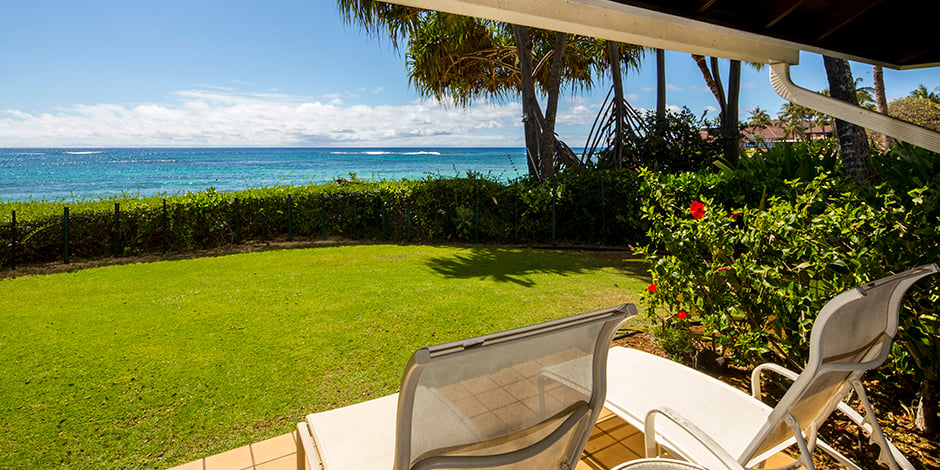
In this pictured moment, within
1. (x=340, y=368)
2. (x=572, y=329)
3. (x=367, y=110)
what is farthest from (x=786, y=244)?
(x=367, y=110)

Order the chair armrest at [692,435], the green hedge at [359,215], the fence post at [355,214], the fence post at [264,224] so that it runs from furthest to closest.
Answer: the fence post at [355,214] → the fence post at [264,224] → the green hedge at [359,215] → the chair armrest at [692,435]

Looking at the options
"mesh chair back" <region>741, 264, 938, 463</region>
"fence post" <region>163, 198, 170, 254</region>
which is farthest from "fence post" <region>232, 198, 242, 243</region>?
"mesh chair back" <region>741, 264, 938, 463</region>

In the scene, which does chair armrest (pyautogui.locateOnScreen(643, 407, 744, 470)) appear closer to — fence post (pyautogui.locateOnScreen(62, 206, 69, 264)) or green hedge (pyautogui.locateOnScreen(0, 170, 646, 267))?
green hedge (pyautogui.locateOnScreen(0, 170, 646, 267))

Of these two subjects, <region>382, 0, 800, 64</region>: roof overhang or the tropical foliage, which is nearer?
<region>382, 0, 800, 64</region>: roof overhang

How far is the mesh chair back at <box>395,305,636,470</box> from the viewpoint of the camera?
1.04 m

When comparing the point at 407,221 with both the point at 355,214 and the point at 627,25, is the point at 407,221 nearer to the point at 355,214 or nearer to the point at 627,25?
the point at 355,214

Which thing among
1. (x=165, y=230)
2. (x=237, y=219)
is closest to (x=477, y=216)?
(x=237, y=219)

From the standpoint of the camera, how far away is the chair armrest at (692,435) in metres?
1.39

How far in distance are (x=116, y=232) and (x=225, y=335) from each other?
5158 millimetres

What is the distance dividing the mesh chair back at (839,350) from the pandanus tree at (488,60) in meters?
9.08

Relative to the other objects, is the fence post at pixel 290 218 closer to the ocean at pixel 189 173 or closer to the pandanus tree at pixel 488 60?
the pandanus tree at pixel 488 60

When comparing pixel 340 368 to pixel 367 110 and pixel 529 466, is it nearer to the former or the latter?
pixel 529 466

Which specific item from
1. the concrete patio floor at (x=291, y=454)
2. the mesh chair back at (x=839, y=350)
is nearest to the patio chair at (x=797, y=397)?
the mesh chair back at (x=839, y=350)

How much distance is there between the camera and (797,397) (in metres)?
1.43
